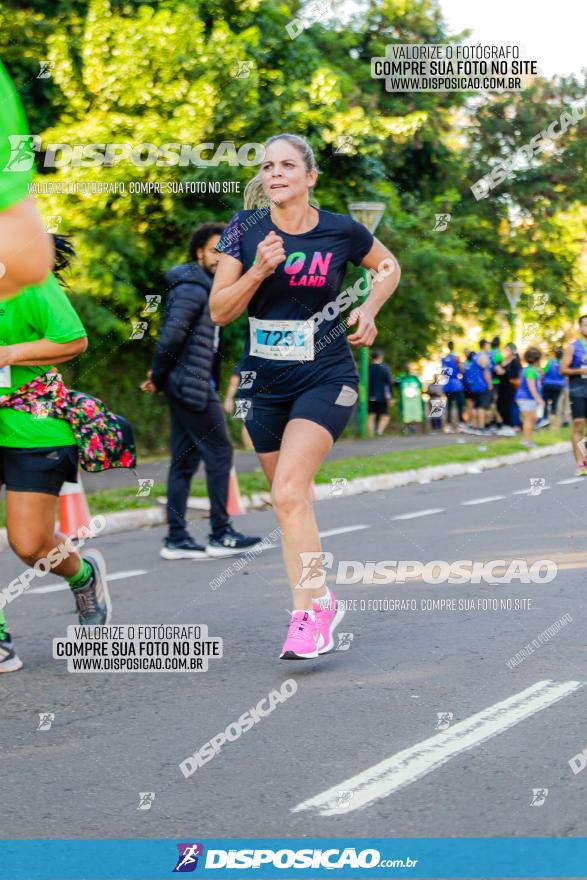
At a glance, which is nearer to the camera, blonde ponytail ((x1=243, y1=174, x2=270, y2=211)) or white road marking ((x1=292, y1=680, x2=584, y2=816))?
white road marking ((x1=292, y1=680, x2=584, y2=816))

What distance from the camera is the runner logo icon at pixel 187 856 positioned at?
3.43 m

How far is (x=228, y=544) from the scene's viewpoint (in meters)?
9.24

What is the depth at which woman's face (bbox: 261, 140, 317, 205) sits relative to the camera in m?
5.55

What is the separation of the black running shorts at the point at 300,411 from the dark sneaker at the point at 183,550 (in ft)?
11.3

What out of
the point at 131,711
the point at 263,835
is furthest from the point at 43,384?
the point at 263,835

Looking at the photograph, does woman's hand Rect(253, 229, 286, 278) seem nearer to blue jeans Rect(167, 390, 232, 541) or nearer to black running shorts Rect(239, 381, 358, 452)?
black running shorts Rect(239, 381, 358, 452)

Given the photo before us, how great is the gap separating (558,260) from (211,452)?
25.3 meters

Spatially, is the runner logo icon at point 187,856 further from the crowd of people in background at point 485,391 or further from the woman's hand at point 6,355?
the crowd of people in background at point 485,391

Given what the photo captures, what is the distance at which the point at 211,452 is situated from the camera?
30.0ft

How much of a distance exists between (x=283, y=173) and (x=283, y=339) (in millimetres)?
635

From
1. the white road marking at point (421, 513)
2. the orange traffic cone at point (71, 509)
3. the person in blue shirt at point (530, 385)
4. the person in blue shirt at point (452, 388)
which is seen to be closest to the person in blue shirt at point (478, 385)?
the person in blue shirt at point (452, 388)

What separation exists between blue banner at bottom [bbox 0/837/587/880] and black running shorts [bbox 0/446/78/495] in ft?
7.37

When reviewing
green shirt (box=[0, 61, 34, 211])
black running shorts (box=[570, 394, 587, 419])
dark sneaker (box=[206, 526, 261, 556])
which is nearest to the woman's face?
green shirt (box=[0, 61, 34, 211])

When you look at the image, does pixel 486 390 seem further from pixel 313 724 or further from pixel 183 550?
pixel 313 724
